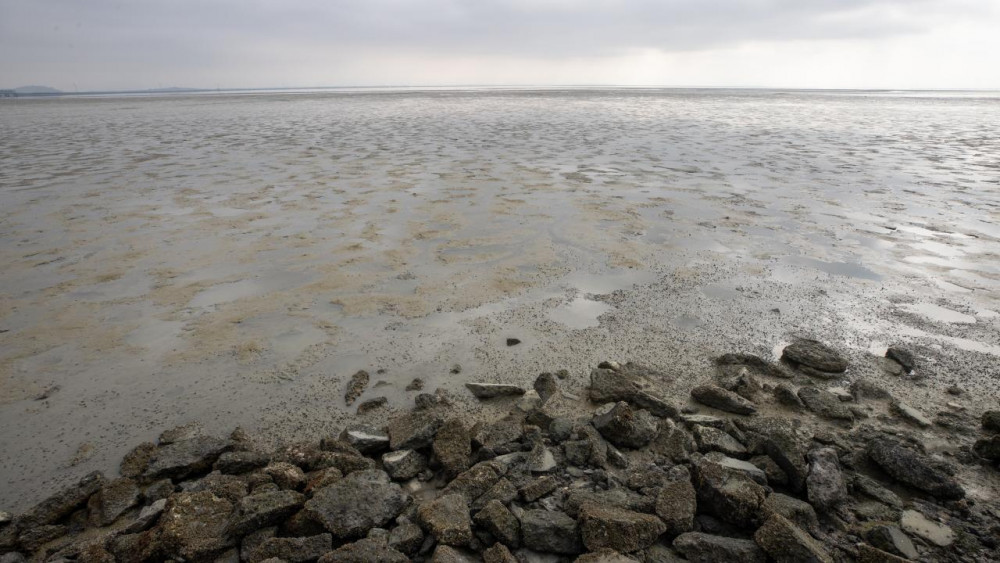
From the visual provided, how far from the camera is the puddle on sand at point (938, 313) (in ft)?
14.8

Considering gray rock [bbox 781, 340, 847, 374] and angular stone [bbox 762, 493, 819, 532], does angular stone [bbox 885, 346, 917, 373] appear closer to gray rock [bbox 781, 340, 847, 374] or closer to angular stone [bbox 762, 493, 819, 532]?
gray rock [bbox 781, 340, 847, 374]

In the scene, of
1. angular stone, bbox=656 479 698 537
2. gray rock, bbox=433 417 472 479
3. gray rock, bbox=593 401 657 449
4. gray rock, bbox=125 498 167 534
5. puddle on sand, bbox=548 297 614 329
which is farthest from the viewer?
puddle on sand, bbox=548 297 614 329

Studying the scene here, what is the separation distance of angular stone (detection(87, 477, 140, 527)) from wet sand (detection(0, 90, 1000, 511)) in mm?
363

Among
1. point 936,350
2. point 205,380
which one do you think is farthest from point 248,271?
point 936,350

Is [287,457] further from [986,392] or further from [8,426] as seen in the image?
[986,392]

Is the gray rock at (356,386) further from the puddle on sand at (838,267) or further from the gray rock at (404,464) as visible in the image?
the puddle on sand at (838,267)

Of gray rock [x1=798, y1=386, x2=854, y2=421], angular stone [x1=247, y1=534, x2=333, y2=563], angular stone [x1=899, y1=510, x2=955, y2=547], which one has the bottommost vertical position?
angular stone [x1=247, y1=534, x2=333, y2=563]

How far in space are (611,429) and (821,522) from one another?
3.55ft

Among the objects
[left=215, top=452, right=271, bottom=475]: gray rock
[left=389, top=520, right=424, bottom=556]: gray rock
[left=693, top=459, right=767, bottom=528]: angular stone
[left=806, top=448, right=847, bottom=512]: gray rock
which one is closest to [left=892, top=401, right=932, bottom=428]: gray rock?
[left=806, top=448, right=847, bottom=512]: gray rock

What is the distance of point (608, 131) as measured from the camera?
21.5 m

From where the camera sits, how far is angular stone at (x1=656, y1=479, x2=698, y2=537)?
2.39 meters

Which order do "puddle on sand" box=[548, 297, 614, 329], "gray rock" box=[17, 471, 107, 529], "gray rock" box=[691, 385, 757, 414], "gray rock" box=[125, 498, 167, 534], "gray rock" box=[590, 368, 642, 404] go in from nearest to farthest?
1. "gray rock" box=[125, 498, 167, 534]
2. "gray rock" box=[17, 471, 107, 529]
3. "gray rock" box=[691, 385, 757, 414]
4. "gray rock" box=[590, 368, 642, 404]
5. "puddle on sand" box=[548, 297, 614, 329]

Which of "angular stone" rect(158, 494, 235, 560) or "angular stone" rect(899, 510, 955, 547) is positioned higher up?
"angular stone" rect(899, 510, 955, 547)

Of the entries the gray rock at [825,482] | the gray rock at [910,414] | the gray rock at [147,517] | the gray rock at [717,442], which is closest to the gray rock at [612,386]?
the gray rock at [717,442]
